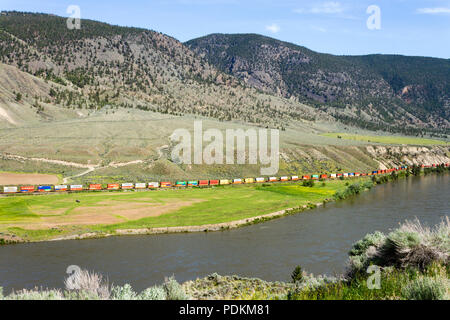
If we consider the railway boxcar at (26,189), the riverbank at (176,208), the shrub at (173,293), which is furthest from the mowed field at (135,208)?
the shrub at (173,293)

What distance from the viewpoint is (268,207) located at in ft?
218

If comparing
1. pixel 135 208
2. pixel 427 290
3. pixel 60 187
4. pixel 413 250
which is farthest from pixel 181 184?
pixel 427 290

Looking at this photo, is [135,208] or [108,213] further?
[135,208]

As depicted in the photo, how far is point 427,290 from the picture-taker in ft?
48.7

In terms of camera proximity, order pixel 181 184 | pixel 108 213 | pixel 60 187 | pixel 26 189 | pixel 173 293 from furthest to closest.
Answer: pixel 181 184 → pixel 60 187 → pixel 26 189 → pixel 108 213 → pixel 173 293

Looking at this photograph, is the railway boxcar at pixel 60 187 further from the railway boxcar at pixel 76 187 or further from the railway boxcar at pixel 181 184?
the railway boxcar at pixel 181 184

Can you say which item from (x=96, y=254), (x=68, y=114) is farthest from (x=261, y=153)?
(x=68, y=114)

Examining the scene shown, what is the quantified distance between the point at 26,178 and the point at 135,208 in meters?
35.7

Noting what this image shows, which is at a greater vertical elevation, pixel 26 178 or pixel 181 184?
pixel 26 178

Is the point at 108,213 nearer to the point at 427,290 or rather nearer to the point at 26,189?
the point at 26,189

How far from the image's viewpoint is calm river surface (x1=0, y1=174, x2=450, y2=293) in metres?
34.8

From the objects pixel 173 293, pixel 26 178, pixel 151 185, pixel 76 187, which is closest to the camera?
pixel 173 293

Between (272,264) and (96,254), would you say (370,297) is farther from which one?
(96,254)

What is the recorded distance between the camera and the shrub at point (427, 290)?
14.4 meters
